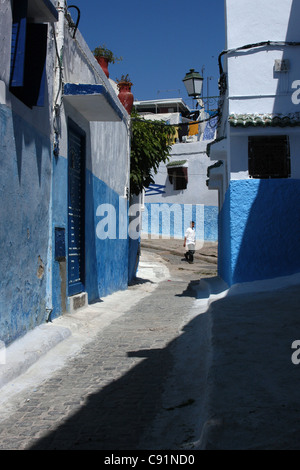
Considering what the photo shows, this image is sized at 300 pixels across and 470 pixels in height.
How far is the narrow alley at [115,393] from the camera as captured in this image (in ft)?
10.8

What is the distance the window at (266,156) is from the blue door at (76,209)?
3.67 metres

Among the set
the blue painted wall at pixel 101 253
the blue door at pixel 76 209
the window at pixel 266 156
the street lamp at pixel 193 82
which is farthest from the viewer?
the street lamp at pixel 193 82

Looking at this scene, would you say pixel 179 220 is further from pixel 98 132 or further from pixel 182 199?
pixel 98 132

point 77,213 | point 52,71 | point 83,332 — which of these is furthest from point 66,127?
point 83,332

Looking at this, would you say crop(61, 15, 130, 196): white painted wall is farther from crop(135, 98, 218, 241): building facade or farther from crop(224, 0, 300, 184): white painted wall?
crop(135, 98, 218, 241): building facade

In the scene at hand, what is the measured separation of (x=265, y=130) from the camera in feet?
32.5

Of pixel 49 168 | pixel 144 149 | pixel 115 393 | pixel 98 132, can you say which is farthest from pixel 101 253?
pixel 115 393

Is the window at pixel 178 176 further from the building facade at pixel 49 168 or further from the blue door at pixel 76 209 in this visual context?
the blue door at pixel 76 209

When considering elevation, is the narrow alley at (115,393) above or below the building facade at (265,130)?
below

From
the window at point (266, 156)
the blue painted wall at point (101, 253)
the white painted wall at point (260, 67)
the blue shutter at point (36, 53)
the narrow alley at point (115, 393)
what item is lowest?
the narrow alley at point (115, 393)

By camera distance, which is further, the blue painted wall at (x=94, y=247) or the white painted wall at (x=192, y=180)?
the white painted wall at (x=192, y=180)

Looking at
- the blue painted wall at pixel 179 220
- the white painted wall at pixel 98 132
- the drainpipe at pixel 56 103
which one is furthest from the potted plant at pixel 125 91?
the blue painted wall at pixel 179 220

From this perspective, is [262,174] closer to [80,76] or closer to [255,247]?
[255,247]

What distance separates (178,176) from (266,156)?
20.4 m
